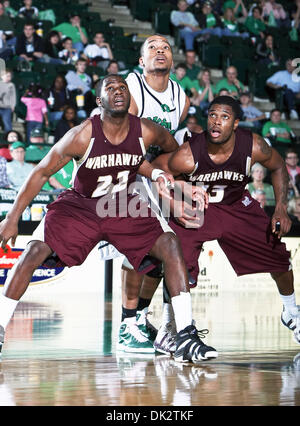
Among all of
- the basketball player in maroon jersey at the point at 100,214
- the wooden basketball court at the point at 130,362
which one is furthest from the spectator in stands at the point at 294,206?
the basketball player in maroon jersey at the point at 100,214

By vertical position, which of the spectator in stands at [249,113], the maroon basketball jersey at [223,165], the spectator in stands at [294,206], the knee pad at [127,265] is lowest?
the knee pad at [127,265]

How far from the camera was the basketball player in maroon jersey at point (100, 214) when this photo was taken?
17.7 ft

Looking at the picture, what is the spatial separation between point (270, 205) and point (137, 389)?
26.3ft

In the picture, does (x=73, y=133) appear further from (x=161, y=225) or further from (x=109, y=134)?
(x=161, y=225)

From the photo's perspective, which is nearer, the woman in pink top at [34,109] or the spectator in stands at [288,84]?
the woman in pink top at [34,109]

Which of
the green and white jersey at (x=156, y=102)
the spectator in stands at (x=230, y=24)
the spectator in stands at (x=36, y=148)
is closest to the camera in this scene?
the green and white jersey at (x=156, y=102)

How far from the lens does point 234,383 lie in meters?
4.58

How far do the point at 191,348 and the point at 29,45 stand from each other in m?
9.82

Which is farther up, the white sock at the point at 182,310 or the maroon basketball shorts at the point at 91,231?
the maroon basketball shorts at the point at 91,231

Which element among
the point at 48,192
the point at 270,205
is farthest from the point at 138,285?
the point at 270,205

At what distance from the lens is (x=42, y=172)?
550cm

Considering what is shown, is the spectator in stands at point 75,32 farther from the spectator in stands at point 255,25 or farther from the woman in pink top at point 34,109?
the spectator in stands at point 255,25

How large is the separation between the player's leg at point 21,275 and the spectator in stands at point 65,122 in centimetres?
710

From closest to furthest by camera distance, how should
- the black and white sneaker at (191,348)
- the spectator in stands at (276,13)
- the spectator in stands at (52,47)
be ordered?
1. the black and white sneaker at (191,348)
2. the spectator in stands at (52,47)
3. the spectator in stands at (276,13)
